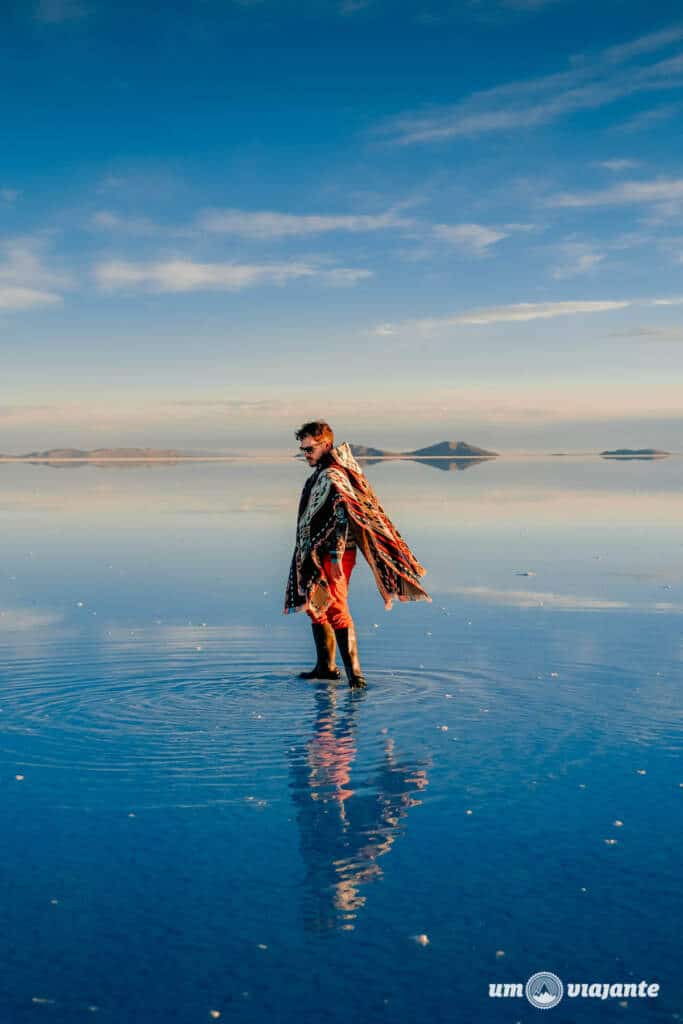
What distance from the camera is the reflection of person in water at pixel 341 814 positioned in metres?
5.33

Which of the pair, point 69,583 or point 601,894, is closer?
point 601,894

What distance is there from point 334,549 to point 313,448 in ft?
3.22

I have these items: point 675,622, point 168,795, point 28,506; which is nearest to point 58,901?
point 168,795

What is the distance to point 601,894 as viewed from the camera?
5.37 m

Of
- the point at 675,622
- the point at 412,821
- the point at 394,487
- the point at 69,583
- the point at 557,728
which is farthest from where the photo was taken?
the point at 394,487

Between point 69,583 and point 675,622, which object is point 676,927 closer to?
point 675,622

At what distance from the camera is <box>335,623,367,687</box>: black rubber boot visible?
32.5 ft

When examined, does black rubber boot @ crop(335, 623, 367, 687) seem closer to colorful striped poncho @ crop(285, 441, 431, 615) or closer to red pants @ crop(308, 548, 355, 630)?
red pants @ crop(308, 548, 355, 630)

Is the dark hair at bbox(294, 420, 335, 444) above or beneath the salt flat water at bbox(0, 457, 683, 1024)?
above

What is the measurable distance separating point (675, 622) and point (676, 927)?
8.58 metres

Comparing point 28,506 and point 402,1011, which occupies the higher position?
point 28,506

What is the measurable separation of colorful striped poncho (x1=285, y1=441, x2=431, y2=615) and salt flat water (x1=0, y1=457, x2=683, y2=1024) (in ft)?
2.70

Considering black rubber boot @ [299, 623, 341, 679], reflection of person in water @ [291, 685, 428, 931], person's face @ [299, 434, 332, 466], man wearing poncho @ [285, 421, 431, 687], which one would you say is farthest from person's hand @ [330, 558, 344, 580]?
reflection of person in water @ [291, 685, 428, 931]

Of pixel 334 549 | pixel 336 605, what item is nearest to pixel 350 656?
pixel 336 605
